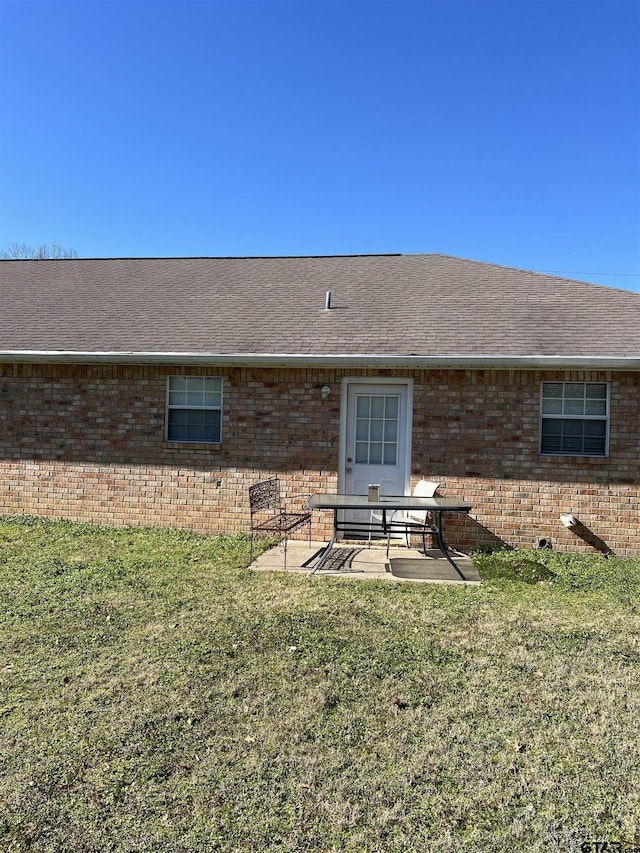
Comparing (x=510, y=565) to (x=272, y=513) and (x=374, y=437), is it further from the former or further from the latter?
(x=272, y=513)

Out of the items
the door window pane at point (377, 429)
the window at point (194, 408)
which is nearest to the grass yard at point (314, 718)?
the door window pane at point (377, 429)

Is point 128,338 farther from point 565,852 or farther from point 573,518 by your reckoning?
point 565,852

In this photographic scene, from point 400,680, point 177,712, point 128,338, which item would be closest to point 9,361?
point 128,338

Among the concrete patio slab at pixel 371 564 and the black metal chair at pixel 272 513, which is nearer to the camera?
the concrete patio slab at pixel 371 564

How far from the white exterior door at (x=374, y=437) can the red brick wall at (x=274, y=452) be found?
22 centimetres

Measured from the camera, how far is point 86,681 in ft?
12.5

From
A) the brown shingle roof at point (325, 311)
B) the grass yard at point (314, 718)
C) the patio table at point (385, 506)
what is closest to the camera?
the grass yard at point (314, 718)

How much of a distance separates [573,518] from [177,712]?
20.4 ft

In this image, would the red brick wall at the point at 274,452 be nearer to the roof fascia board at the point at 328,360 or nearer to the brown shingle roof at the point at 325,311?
the roof fascia board at the point at 328,360

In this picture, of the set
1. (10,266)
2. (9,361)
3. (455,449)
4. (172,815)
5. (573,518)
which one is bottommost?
(172,815)

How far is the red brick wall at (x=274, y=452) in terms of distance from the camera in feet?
25.7

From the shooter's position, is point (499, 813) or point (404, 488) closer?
point (499, 813)

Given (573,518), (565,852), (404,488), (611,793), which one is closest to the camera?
(565,852)

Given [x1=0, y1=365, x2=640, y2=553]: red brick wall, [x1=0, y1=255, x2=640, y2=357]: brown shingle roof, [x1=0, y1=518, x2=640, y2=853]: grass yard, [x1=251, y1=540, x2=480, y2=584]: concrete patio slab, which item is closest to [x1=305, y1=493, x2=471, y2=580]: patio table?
[x1=251, y1=540, x2=480, y2=584]: concrete patio slab
